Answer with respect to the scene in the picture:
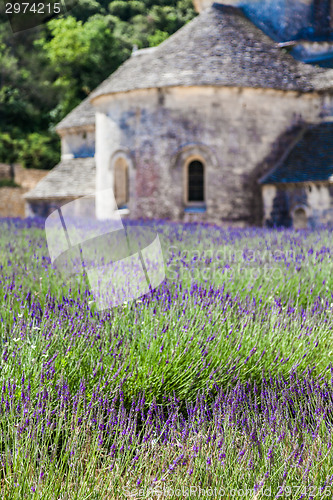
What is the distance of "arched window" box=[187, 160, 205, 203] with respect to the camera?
18.7 meters

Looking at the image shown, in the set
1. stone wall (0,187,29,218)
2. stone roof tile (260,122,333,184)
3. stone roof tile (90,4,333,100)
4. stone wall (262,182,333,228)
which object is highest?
stone roof tile (90,4,333,100)

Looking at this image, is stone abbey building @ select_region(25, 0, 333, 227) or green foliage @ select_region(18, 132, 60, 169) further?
green foliage @ select_region(18, 132, 60, 169)

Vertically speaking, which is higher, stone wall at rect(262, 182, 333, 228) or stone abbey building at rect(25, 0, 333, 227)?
stone abbey building at rect(25, 0, 333, 227)

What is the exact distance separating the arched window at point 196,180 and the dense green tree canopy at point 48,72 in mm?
18106

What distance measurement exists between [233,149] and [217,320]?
14.5 metres

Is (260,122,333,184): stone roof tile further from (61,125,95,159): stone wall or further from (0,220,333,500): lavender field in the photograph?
(0,220,333,500): lavender field

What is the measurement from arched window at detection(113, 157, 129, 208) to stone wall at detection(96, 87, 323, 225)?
35.4 inches

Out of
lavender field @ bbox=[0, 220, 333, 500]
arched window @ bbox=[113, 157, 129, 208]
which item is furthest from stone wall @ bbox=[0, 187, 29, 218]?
lavender field @ bbox=[0, 220, 333, 500]

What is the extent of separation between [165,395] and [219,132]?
15.4m

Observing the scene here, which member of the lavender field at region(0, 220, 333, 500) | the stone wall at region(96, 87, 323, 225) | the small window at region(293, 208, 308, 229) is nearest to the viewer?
the lavender field at region(0, 220, 333, 500)

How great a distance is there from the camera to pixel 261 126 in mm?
18562

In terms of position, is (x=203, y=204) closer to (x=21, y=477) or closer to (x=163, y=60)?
(x=163, y=60)

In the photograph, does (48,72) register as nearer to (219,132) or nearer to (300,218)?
(219,132)

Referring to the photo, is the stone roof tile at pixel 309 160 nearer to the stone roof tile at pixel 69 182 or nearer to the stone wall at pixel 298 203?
the stone wall at pixel 298 203
